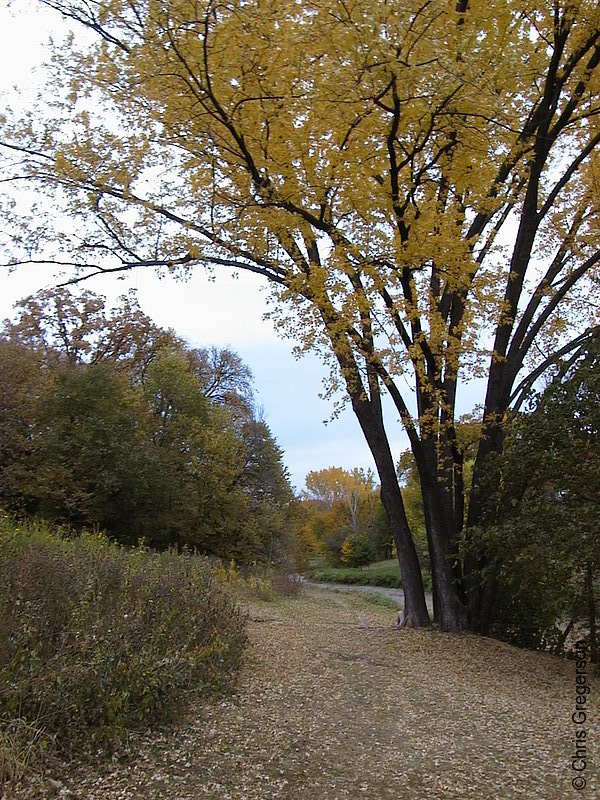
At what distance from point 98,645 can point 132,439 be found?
49.1 feet

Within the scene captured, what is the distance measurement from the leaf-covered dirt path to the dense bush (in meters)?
0.22

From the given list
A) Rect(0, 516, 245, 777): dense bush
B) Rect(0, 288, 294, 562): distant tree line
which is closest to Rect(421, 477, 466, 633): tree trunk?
Rect(0, 516, 245, 777): dense bush

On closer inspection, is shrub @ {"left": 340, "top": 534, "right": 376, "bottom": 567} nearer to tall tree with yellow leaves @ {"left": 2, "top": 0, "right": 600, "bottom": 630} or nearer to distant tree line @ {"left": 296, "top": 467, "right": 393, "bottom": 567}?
distant tree line @ {"left": 296, "top": 467, "right": 393, "bottom": 567}

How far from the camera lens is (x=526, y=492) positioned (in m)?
6.86

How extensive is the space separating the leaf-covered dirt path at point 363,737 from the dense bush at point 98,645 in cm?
22

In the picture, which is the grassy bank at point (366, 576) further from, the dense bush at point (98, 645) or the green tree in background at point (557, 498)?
the dense bush at point (98, 645)

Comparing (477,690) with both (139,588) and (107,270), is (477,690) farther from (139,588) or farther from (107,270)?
(107,270)

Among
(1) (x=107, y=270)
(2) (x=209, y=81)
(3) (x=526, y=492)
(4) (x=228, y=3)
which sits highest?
(4) (x=228, y=3)

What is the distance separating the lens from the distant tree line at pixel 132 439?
16438 mm

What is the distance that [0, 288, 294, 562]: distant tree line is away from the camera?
1644cm

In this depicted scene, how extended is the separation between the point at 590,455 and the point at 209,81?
15.8 ft

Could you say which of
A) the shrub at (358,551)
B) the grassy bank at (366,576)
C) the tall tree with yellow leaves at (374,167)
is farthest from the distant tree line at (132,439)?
the shrub at (358,551)

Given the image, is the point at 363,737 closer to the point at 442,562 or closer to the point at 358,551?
the point at 442,562

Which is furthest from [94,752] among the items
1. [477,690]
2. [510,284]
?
[510,284]
